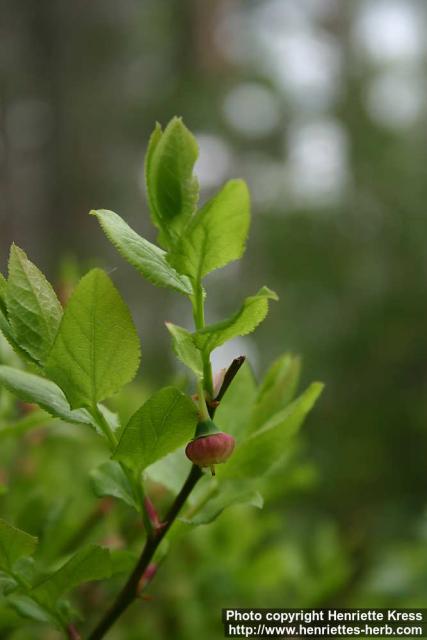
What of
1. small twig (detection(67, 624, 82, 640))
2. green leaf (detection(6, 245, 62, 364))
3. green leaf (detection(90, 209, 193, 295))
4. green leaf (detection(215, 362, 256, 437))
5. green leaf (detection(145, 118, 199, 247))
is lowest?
small twig (detection(67, 624, 82, 640))

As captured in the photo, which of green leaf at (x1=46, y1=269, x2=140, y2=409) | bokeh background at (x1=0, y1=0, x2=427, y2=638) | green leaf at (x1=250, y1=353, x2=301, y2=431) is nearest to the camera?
green leaf at (x1=46, y1=269, x2=140, y2=409)

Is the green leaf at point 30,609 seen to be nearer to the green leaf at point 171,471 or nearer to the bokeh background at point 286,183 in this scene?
the green leaf at point 171,471

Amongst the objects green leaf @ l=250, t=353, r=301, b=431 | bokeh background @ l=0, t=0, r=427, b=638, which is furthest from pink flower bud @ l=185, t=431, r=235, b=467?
bokeh background @ l=0, t=0, r=427, b=638

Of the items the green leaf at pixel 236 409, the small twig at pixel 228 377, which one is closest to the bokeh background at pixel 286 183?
the green leaf at pixel 236 409

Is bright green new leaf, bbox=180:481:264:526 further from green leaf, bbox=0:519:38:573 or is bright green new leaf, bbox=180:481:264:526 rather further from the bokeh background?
the bokeh background

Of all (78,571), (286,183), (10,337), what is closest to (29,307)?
(10,337)
